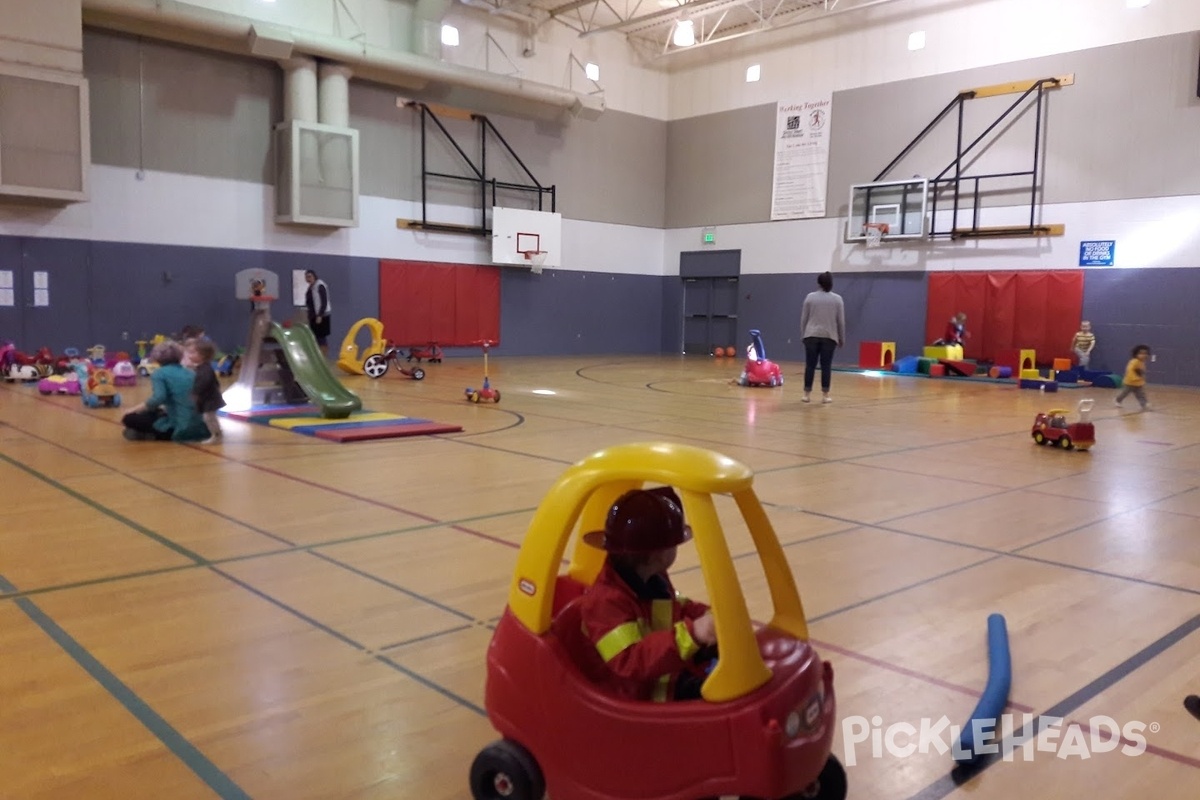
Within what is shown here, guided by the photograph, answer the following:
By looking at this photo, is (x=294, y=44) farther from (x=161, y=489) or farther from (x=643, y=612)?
(x=643, y=612)

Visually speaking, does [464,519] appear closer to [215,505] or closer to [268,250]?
[215,505]

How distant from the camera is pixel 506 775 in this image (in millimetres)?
2525

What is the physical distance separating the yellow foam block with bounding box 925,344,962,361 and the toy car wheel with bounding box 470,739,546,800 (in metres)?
19.0

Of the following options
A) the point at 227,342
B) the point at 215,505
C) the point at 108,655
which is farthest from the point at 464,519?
the point at 227,342

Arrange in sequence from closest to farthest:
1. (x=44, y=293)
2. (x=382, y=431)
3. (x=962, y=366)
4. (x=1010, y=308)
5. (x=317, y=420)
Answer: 1. (x=382, y=431)
2. (x=317, y=420)
3. (x=44, y=293)
4. (x=962, y=366)
5. (x=1010, y=308)

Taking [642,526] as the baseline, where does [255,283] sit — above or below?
above

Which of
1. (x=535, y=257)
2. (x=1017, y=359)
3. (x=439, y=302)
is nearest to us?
(x=1017, y=359)

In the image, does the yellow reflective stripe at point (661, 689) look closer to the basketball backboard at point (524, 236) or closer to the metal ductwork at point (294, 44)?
the metal ductwork at point (294, 44)

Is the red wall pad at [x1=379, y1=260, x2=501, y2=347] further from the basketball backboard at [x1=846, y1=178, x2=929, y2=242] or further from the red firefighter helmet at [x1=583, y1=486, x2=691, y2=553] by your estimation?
the red firefighter helmet at [x1=583, y1=486, x2=691, y2=553]

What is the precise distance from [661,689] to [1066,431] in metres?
8.21

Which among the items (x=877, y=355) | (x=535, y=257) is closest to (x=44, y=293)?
(x=535, y=257)

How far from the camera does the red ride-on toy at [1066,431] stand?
9.26 meters

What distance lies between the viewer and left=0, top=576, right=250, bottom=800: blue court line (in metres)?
2.63
